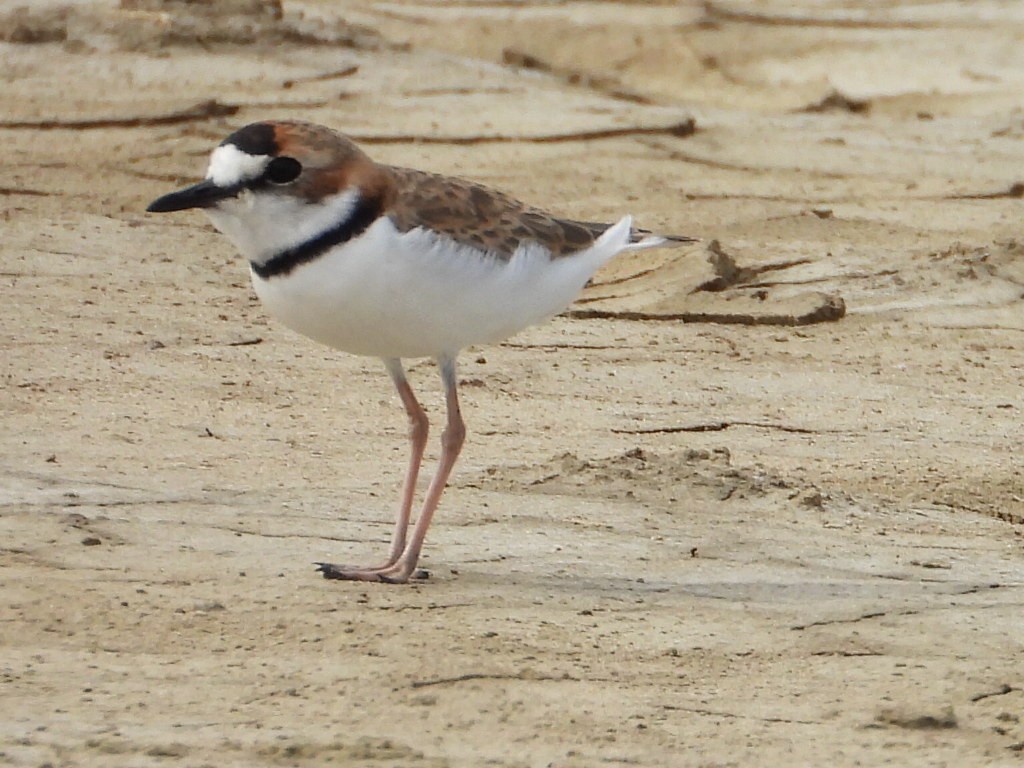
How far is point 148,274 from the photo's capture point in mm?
7320

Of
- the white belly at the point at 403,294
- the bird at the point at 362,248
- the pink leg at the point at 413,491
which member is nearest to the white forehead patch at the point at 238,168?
the bird at the point at 362,248

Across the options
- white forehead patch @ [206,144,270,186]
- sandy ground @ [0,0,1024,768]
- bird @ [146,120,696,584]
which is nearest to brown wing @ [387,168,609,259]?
bird @ [146,120,696,584]

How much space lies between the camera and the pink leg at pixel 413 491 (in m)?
4.29

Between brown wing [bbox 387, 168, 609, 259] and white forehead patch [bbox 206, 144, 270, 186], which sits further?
brown wing [bbox 387, 168, 609, 259]

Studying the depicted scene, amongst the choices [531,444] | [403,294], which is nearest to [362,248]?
[403,294]

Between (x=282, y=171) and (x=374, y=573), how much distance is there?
0.99m

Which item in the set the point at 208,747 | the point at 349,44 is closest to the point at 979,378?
the point at 208,747

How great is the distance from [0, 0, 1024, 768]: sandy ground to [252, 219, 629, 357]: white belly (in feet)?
1.94

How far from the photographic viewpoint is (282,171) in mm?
3994

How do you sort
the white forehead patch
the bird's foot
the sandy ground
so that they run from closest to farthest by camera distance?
the sandy ground, the white forehead patch, the bird's foot

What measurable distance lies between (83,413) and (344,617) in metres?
1.90

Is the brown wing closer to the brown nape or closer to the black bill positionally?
the brown nape

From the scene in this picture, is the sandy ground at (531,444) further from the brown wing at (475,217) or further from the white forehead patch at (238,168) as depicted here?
the white forehead patch at (238,168)

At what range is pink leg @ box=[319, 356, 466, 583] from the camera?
429 cm
